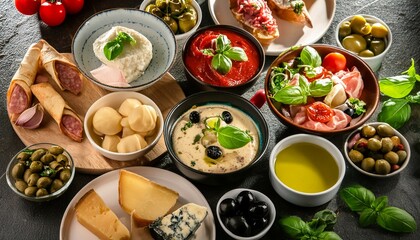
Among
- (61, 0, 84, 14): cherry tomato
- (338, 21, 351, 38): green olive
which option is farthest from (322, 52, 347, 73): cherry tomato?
(61, 0, 84, 14): cherry tomato

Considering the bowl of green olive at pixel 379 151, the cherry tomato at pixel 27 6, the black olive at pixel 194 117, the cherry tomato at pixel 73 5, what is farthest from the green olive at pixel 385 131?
the cherry tomato at pixel 27 6

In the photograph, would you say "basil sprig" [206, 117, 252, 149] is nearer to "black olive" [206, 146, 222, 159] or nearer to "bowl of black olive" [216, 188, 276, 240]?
"black olive" [206, 146, 222, 159]

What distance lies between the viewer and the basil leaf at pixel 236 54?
2.72m

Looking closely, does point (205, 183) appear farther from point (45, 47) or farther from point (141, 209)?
point (45, 47)

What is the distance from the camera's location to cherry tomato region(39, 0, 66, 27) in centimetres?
305

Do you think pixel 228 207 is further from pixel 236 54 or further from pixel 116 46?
pixel 116 46

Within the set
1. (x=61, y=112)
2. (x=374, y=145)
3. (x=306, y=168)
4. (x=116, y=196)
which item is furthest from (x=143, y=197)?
(x=374, y=145)

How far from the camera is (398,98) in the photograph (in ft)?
9.39

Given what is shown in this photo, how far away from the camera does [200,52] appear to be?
2.80m

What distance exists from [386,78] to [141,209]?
1321 mm

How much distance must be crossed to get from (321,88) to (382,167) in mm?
430

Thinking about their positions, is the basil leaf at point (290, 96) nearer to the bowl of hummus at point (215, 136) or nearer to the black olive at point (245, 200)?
the bowl of hummus at point (215, 136)

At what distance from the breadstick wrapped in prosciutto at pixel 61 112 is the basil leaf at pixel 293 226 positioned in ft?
3.19

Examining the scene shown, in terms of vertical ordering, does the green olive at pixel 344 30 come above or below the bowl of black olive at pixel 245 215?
above
